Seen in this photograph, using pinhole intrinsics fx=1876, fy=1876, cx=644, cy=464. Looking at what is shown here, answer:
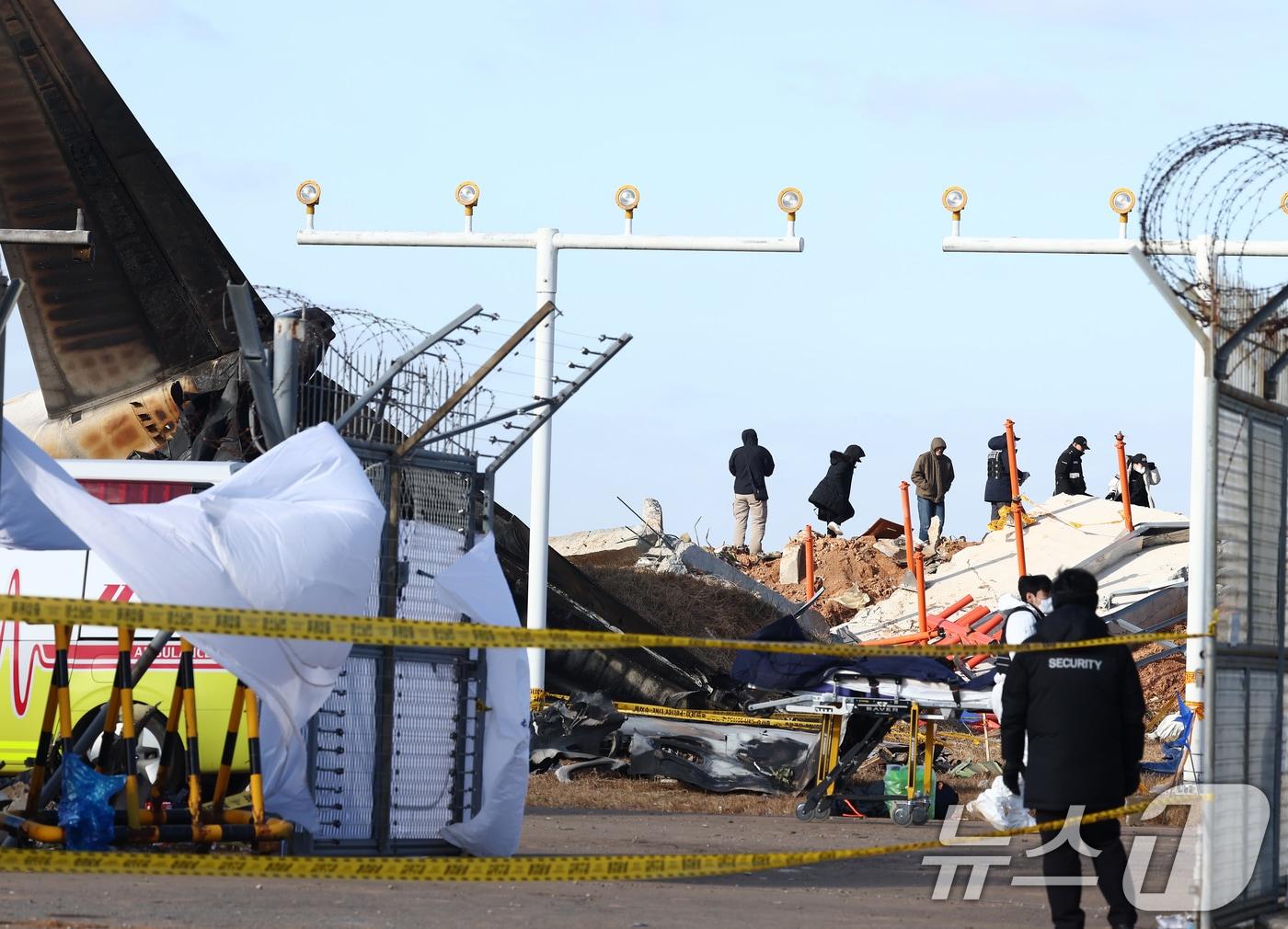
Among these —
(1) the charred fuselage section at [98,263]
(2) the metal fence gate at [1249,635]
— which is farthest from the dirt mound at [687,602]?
(2) the metal fence gate at [1249,635]

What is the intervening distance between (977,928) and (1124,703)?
1.31m

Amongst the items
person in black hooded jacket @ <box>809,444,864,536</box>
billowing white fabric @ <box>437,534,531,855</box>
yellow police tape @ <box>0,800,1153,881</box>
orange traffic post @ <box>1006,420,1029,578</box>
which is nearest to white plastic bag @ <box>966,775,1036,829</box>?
billowing white fabric @ <box>437,534,531,855</box>

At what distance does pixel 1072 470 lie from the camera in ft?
105

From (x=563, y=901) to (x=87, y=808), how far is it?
7.48 ft

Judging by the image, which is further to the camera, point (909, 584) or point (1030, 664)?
point (909, 584)

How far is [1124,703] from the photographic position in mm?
7910

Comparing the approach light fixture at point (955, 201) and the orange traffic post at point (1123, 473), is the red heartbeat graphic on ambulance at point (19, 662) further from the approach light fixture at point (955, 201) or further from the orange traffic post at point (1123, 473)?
the orange traffic post at point (1123, 473)

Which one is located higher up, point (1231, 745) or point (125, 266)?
point (125, 266)

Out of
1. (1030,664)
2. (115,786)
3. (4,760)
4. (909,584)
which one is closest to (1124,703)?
(1030,664)

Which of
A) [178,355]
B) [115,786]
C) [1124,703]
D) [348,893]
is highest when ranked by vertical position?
[178,355]

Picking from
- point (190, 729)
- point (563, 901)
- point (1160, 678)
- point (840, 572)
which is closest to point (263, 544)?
point (190, 729)

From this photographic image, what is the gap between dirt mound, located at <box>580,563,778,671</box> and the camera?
2488cm

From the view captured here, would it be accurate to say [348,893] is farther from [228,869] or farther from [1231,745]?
[1231,745]

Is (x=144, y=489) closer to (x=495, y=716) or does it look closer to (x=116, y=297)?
(x=495, y=716)
